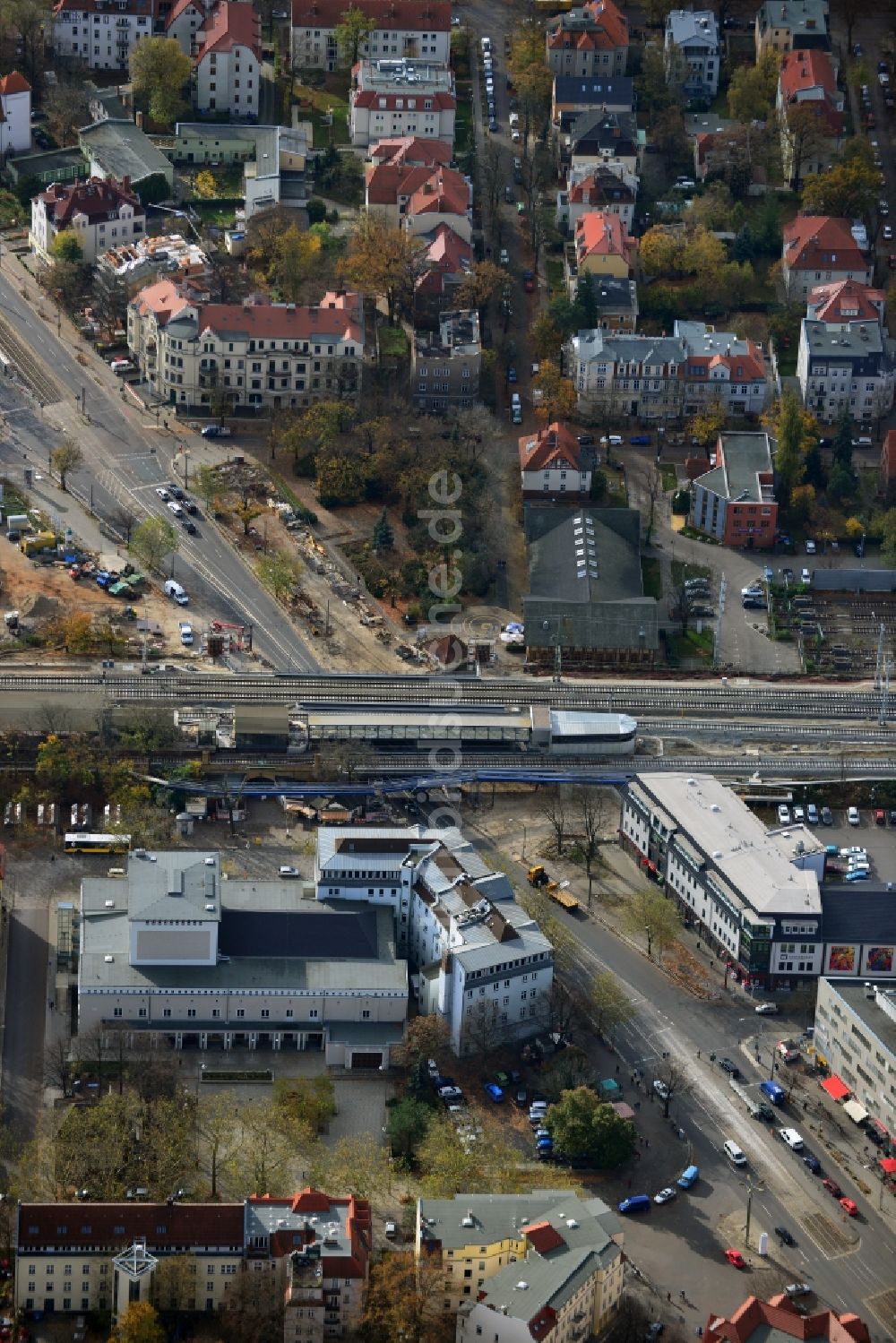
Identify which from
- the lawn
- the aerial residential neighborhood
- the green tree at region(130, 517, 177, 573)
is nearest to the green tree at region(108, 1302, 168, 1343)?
the aerial residential neighborhood

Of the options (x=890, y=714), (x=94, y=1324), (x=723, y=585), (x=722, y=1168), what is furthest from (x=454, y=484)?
(x=94, y=1324)

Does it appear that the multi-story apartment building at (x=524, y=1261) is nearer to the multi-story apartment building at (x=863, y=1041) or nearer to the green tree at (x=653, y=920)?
the multi-story apartment building at (x=863, y=1041)

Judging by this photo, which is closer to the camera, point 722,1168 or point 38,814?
point 722,1168

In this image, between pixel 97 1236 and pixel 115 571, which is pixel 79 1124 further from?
pixel 115 571

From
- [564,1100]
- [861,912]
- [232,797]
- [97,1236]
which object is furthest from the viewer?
[232,797]

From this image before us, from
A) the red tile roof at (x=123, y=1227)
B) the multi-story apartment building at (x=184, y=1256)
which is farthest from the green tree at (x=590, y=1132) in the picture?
the red tile roof at (x=123, y=1227)
